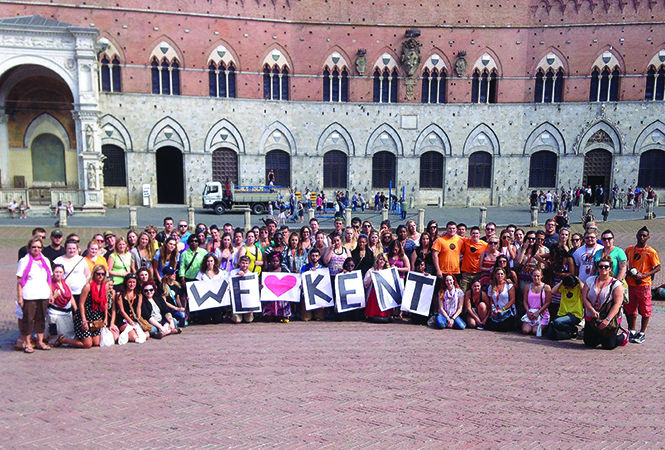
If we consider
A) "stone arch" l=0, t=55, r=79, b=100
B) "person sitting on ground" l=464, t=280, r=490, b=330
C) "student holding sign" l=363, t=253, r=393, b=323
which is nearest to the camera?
"person sitting on ground" l=464, t=280, r=490, b=330

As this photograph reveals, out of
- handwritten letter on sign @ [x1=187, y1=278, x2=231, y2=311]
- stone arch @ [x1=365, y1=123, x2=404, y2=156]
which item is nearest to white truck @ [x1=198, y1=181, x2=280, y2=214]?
stone arch @ [x1=365, y1=123, x2=404, y2=156]

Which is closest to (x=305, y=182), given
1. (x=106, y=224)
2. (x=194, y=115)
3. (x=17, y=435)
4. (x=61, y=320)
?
(x=194, y=115)

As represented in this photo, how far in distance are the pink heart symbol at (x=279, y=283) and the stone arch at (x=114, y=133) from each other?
2527cm

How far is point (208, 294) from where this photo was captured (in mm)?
9406

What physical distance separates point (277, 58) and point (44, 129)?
15.1m

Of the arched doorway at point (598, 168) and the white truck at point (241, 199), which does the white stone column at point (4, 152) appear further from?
the arched doorway at point (598, 168)

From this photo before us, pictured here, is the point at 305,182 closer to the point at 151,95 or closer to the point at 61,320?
the point at 151,95

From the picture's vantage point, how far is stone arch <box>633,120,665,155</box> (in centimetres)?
3331

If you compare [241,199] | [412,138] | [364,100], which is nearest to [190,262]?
[241,199]

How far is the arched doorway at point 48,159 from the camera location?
30.5 meters

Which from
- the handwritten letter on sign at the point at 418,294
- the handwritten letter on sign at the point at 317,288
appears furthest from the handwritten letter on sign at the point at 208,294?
the handwritten letter on sign at the point at 418,294

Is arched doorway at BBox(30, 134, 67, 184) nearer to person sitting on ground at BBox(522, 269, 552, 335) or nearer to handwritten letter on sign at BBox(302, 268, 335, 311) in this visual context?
handwritten letter on sign at BBox(302, 268, 335, 311)

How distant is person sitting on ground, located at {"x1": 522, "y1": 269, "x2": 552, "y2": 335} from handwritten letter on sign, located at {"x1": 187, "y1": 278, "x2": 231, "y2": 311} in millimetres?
5494

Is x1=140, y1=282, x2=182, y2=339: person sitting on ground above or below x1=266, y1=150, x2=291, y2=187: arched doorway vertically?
below
